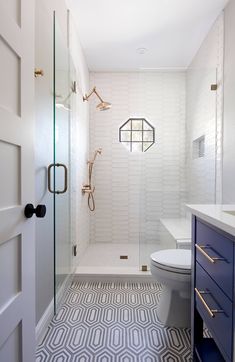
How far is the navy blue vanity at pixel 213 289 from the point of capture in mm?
886

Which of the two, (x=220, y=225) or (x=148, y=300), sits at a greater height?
(x=220, y=225)

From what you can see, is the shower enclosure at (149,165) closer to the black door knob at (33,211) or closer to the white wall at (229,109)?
the white wall at (229,109)

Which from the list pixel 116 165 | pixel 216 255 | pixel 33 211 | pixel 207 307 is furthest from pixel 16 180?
pixel 116 165

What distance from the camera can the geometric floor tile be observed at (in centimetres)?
151

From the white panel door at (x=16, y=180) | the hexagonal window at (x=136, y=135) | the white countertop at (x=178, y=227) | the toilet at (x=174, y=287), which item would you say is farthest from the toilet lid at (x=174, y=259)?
the hexagonal window at (x=136, y=135)

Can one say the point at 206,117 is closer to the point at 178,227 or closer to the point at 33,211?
the point at 178,227

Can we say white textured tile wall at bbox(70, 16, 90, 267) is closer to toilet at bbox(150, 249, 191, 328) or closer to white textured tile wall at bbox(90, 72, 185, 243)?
white textured tile wall at bbox(90, 72, 185, 243)

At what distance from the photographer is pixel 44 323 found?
172 centimetres

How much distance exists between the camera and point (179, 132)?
3482 millimetres

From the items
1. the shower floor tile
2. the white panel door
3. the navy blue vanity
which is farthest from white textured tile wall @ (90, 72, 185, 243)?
the white panel door

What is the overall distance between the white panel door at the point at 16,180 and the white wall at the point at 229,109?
169cm

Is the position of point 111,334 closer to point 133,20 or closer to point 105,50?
point 133,20

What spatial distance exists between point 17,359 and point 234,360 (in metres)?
0.71

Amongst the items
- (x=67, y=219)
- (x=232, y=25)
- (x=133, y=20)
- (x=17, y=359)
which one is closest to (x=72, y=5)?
(x=133, y=20)
